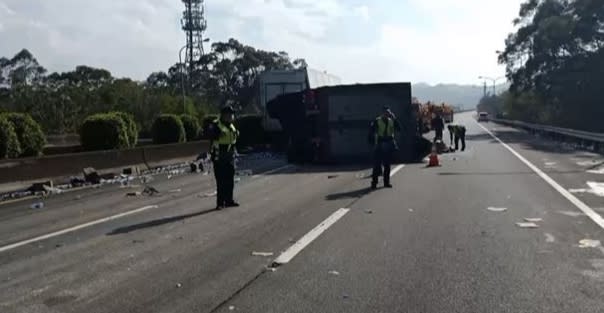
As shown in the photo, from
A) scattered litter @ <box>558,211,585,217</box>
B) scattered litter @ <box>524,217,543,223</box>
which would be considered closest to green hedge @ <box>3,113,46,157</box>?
scattered litter @ <box>524,217,543,223</box>

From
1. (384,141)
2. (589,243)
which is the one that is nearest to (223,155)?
(384,141)

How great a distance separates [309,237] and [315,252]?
3.47 ft

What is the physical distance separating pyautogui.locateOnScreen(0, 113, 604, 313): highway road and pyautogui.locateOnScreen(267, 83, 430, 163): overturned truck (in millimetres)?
8025

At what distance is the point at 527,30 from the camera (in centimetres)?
6644

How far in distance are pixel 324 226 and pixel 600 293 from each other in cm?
466

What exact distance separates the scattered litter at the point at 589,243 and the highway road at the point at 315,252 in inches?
0.5

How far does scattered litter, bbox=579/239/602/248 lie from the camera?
29.5 ft

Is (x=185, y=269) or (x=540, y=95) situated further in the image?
(x=540, y=95)

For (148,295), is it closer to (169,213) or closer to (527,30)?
(169,213)

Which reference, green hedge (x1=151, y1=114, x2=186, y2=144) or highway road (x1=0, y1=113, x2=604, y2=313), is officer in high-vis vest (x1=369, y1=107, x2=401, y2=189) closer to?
highway road (x1=0, y1=113, x2=604, y2=313)

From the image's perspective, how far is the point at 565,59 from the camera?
199 ft

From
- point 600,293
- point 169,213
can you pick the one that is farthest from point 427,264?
point 169,213

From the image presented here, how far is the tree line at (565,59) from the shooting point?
192ft

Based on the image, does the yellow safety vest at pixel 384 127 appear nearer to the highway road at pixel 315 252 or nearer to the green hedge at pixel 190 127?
the highway road at pixel 315 252
